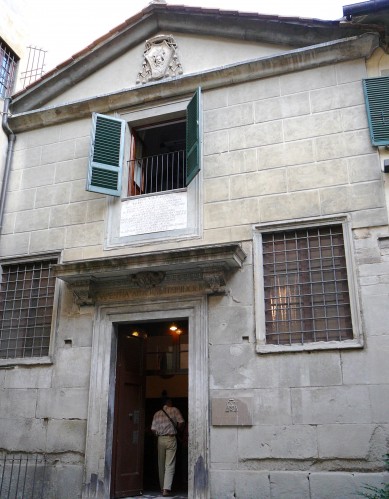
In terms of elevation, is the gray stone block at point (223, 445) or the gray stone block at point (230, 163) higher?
the gray stone block at point (230, 163)

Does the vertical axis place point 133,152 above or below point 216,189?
above

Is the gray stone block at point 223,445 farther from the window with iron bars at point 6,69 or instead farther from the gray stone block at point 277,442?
the window with iron bars at point 6,69

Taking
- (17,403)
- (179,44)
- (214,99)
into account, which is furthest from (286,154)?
(17,403)

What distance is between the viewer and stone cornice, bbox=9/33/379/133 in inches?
348

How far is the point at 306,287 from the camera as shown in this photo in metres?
8.12

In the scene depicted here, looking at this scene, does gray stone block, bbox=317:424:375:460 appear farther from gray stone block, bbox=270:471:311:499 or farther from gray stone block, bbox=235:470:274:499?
gray stone block, bbox=235:470:274:499

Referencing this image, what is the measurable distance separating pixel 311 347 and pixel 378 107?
3.93 metres

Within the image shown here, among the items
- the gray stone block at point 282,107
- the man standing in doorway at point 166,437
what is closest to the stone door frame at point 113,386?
the man standing in doorway at point 166,437

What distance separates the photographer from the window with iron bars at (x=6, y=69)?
11.5 meters

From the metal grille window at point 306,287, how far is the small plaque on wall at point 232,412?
3.30ft

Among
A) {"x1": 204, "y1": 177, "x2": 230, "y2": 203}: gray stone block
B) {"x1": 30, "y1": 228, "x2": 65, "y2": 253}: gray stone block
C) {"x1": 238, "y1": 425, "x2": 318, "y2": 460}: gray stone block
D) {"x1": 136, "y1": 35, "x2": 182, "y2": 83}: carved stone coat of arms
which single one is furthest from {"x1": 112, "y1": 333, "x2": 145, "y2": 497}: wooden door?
{"x1": 136, "y1": 35, "x2": 182, "y2": 83}: carved stone coat of arms

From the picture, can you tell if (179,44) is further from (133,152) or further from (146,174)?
(146,174)

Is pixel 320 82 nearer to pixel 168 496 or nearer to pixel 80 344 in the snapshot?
pixel 80 344

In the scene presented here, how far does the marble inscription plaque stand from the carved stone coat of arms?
256cm
